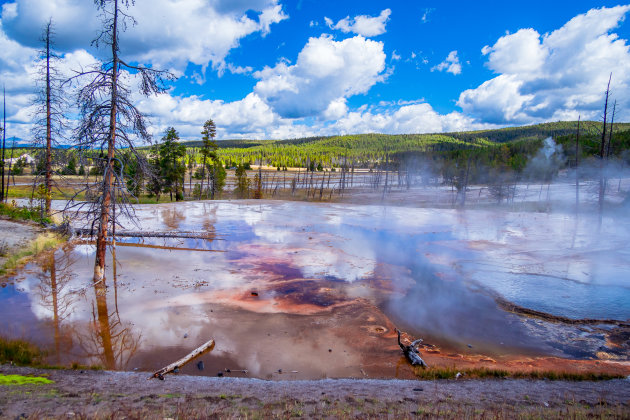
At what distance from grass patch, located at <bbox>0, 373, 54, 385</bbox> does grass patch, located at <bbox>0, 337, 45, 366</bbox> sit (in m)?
1.35

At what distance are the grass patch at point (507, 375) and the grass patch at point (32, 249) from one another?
17.7 m

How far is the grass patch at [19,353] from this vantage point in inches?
319

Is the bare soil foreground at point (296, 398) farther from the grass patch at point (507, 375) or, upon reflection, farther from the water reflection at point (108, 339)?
the water reflection at point (108, 339)

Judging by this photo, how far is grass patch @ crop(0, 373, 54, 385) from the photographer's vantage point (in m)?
Answer: 6.52

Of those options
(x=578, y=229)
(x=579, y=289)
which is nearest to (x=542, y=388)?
(x=579, y=289)

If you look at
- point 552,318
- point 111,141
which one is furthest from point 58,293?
point 552,318

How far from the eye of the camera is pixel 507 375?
8461 millimetres

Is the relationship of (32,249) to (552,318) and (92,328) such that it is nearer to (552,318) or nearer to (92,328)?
(92,328)

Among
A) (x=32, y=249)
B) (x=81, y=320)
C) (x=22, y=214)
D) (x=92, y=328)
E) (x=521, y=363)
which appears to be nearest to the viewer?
(x=521, y=363)

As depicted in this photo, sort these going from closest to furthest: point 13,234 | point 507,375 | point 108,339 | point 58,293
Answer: point 507,375 → point 108,339 → point 58,293 → point 13,234

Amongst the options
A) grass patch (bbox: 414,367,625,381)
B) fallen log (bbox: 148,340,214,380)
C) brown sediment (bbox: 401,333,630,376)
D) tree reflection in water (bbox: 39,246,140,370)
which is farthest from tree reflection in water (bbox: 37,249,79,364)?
brown sediment (bbox: 401,333,630,376)

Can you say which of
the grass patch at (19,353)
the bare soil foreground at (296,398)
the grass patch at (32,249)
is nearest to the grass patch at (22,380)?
the bare soil foreground at (296,398)

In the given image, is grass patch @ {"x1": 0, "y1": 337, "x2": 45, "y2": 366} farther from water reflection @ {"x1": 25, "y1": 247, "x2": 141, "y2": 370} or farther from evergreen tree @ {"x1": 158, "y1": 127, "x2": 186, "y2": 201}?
evergreen tree @ {"x1": 158, "y1": 127, "x2": 186, "y2": 201}

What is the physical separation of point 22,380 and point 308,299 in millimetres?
8714
